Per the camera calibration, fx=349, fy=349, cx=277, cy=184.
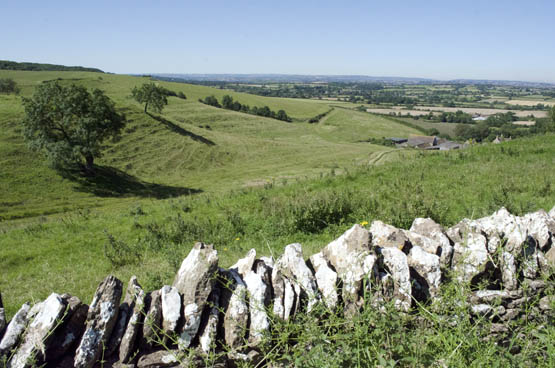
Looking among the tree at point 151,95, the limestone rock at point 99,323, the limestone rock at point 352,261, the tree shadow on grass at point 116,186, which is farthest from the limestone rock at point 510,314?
the tree at point 151,95

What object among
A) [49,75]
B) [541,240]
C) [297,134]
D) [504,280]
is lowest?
[297,134]

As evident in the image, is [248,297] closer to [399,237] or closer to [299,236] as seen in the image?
[399,237]

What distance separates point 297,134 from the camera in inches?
3588

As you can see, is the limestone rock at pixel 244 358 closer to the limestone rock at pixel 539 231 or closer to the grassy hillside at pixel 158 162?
the limestone rock at pixel 539 231

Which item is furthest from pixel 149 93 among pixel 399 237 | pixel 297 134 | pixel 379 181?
pixel 399 237

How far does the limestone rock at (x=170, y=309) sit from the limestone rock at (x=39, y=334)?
3.44ft

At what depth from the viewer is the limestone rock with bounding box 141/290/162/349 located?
12.9 ft

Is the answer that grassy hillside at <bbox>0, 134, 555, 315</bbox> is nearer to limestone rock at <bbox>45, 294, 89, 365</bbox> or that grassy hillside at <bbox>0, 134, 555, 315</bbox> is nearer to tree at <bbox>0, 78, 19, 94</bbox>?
limestone rock at <bbox>45, 294, 89, 365</bbox>

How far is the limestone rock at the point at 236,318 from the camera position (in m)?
4.04

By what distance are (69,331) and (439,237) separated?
503 centimetres

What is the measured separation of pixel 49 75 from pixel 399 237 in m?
138

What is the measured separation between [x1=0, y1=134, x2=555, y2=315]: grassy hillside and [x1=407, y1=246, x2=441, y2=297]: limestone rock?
2.58 m

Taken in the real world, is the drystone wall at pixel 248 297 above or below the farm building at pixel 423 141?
above

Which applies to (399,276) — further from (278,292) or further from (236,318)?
(236,318)
